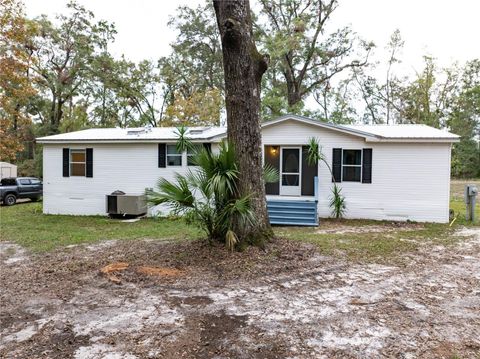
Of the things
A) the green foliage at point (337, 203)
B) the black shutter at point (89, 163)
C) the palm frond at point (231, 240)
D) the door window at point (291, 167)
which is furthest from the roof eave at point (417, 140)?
the black shutter at point (89, 163)

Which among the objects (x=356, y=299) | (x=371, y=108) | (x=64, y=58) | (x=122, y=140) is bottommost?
(x=356, y=299)

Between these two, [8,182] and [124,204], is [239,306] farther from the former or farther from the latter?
[8,182]

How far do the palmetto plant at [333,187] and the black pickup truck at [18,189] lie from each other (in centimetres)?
1447

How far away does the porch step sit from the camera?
1001 centimetres

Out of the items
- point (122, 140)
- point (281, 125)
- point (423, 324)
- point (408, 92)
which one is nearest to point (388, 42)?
point (408, 92)

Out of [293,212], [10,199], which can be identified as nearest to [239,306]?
[293,212]

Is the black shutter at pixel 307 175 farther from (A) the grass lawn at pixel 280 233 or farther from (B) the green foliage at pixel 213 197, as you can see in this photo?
(B) the green foliage at pixel 213 197

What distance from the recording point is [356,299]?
4055 millimetres

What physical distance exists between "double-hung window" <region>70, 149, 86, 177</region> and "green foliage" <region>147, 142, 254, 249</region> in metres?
8.45

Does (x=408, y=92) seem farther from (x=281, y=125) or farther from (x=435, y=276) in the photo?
(x=435, y=276)

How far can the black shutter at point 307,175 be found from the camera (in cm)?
1155

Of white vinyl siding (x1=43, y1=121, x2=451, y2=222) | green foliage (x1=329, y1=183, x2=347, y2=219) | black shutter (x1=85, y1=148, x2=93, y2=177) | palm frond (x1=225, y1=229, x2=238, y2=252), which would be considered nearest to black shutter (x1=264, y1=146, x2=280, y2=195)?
white vinyl siding (x1=43, y1=121, x2=451, y2=222)

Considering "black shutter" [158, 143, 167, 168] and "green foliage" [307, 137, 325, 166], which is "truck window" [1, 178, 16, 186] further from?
"green foliage" [307, 137, 325, 166]

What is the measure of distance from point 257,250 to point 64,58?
24.4 m
